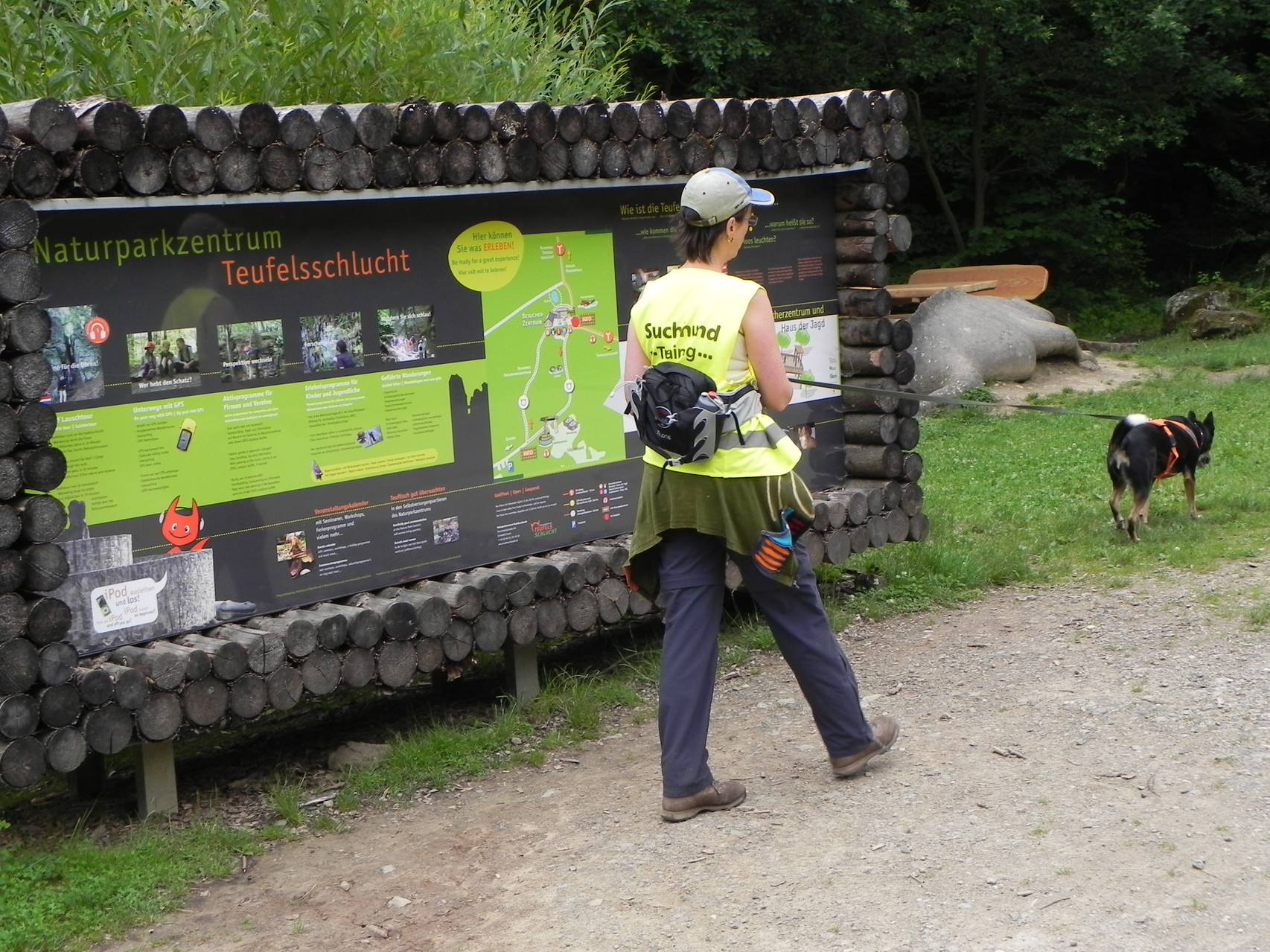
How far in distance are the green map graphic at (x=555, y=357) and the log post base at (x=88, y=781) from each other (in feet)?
6.67

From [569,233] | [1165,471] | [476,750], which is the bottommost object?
[476,750]

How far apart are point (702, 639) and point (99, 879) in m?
2.12

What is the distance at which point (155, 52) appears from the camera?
7148mm

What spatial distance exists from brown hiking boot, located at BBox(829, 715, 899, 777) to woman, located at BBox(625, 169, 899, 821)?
0.63 ft

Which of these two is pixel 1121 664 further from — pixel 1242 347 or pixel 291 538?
pixel 1242 347

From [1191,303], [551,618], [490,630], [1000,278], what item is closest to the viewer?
[490,630]

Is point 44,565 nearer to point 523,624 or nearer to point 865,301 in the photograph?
point 523,624

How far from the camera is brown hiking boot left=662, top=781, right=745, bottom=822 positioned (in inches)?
194

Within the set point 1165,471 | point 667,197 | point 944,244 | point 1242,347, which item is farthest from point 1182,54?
point 667,197

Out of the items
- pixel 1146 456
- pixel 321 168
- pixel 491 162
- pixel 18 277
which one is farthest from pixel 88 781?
pixel 1146 456

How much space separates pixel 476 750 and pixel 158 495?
65.8 inches

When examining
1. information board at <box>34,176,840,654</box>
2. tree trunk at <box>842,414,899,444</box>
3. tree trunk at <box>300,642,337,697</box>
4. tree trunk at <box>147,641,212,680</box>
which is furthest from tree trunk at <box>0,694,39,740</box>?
tree trunk at <box>842,414,899,444</box>

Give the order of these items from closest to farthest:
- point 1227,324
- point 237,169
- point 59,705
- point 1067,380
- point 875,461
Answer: point 59,705 → point 237,169 → point 875,461 → point 1067,380 → point 1227,324

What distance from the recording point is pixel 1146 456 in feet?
28.0
